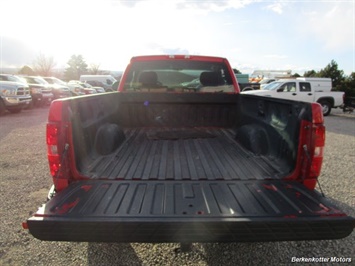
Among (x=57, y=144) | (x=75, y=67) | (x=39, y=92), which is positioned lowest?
(x=57, y=144)

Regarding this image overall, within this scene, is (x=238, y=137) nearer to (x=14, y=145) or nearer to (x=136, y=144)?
(x=136, y=144)

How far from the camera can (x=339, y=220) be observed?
173 centimetres

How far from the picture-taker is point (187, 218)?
172cm

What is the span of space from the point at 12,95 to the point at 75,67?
6755 centimetres

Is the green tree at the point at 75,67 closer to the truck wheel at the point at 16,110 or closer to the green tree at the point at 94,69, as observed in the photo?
the green tree at the point at 94,69

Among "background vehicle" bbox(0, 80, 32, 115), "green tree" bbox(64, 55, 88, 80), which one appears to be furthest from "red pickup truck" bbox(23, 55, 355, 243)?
"green tree" bbox(64, 55, 88, 80)

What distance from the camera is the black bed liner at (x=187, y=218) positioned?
1.69 m

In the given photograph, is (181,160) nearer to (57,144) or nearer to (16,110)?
(57,144)

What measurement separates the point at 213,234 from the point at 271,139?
154cm

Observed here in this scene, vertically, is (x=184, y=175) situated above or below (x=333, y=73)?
below

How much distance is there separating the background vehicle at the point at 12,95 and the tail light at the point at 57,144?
1214 cm

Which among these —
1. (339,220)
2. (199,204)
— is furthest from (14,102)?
(339,220)

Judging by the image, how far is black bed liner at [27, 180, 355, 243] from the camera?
1688 mm
